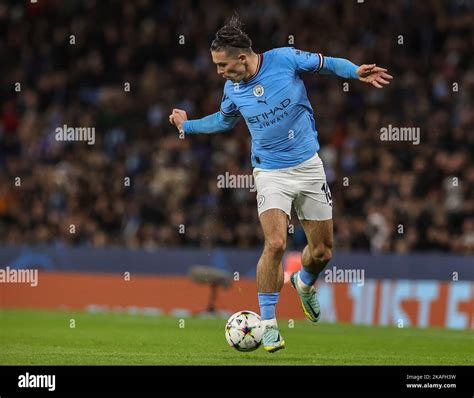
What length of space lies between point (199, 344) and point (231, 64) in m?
3.61

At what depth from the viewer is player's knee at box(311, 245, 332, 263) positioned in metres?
13.1

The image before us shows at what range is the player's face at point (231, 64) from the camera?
39.8ft

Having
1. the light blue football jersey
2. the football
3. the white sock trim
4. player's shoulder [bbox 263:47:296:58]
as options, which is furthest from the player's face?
the white sock trim

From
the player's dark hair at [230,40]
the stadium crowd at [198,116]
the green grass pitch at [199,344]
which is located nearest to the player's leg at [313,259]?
the green grass pitch at [199,344]

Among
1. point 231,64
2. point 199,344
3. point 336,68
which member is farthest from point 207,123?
point 199,344

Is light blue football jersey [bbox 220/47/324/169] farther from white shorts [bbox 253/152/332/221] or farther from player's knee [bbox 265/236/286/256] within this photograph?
player's knee [bbox 265/236/286/256]

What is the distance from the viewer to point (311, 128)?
12.8 metres

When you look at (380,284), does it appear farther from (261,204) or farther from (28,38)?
(28,38)

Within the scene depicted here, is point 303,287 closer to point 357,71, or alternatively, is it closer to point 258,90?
point 258,90

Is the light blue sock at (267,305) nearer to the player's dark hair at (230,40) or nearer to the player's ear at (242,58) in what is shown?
the player's ear at (242,58)

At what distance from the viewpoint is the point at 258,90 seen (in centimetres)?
1238

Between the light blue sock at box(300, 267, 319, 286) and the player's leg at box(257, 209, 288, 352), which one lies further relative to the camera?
the light blue sock at box(300, 267, 319, 286)

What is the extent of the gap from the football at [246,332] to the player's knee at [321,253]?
129 cm

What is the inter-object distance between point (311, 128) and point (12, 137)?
59.3 feet
